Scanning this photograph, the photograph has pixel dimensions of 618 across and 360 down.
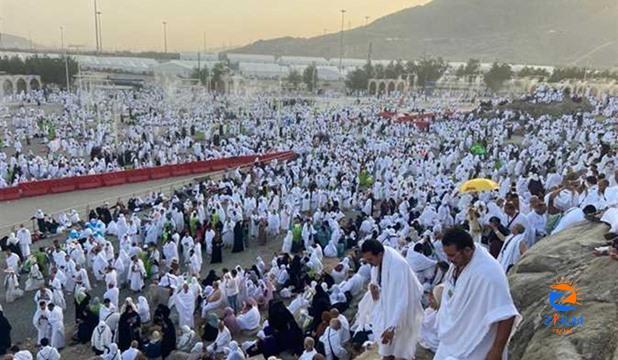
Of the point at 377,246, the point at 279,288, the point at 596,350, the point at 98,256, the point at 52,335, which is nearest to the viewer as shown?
the point at 596,350

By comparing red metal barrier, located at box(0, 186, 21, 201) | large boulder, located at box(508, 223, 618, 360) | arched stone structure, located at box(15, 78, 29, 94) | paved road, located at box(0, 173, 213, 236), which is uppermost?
large boulder, located at box(508, 223, 618, 360)

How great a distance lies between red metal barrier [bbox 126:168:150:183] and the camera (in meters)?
18.4

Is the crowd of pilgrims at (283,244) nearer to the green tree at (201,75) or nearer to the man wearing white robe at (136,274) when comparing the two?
the man wearing white robe at (136,274)

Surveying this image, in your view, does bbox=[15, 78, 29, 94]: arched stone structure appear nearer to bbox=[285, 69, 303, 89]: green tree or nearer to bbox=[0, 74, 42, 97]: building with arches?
bbox=[0, 74, 42, 97]: building with arches

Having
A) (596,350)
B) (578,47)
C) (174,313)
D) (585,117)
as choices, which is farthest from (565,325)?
(578,47)

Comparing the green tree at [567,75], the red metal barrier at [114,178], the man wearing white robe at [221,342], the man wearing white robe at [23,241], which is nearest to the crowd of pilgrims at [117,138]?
the red metal barrier at [114,178]

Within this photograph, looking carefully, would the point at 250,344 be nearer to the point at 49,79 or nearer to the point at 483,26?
the point at 49,79

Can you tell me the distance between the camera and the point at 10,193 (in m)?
15.9

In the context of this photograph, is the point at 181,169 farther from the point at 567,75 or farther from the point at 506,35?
the point at 506,35

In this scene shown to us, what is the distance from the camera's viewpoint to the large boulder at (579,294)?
335cm

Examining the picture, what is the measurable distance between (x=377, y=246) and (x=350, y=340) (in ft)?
10.3

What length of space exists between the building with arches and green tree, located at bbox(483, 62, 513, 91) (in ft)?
148

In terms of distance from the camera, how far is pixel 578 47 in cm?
13312
